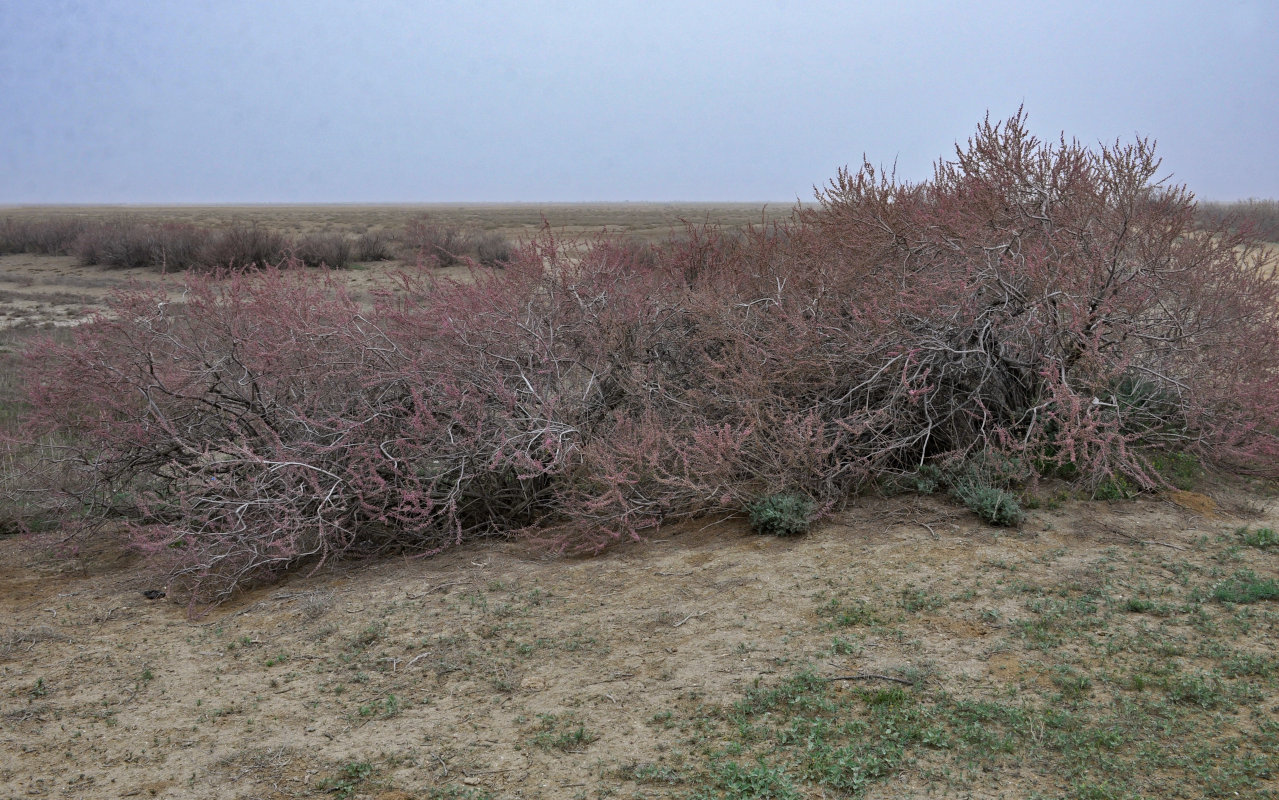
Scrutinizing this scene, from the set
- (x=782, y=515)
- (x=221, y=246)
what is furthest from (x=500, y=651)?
(x=221, y=246)

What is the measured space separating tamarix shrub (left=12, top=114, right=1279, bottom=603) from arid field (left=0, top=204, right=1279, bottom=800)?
1.21 ft

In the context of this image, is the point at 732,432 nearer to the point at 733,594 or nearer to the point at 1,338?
the point at 733,594

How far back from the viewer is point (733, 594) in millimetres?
4934

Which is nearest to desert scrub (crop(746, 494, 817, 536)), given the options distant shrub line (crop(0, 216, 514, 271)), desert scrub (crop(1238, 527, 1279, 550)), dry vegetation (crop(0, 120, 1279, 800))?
dry vegetation (crop(0, 120, 1279, 800))

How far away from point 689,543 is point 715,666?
176 centimetres

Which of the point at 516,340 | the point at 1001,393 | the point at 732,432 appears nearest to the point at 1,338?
the point at 516,340

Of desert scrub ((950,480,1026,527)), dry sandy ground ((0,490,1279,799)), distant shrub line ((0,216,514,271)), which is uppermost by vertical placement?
distant shrub line ((0,216,514,271))

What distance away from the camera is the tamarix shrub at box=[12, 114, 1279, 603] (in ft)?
19.2

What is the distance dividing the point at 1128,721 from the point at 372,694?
3152 millimetres

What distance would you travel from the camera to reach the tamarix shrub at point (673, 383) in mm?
5867

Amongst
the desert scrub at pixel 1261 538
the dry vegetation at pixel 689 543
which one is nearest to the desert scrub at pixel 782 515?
the dry vegetation at pixel 689 543

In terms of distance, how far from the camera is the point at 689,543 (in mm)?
5887

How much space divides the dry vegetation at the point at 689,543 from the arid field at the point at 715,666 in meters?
0.02

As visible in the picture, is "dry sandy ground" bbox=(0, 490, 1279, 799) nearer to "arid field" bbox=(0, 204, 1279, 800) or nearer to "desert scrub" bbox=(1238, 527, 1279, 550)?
"arid field" bbox=(0, 204, 1279, 800)
